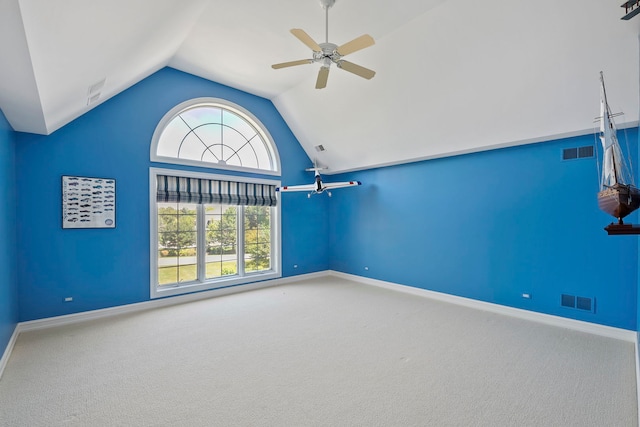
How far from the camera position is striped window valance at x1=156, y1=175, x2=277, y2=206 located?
5.00m

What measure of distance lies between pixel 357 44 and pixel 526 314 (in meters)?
4.42

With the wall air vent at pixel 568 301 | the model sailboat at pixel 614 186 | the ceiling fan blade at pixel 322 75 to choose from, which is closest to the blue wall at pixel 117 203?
the ceiling fan blade at pixel 322 75

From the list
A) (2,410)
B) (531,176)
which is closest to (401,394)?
Result: (2,410)

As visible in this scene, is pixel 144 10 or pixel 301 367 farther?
pixel 301 367

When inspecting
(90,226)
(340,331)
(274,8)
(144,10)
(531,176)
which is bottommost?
(340,331)

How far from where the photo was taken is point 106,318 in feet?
14.2

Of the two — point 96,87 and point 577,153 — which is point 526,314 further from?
point 96,87

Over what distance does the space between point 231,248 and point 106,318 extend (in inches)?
90.4

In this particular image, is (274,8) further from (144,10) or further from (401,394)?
(401,394)

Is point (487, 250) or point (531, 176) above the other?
point (531, 176)

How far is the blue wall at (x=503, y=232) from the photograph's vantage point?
376cm

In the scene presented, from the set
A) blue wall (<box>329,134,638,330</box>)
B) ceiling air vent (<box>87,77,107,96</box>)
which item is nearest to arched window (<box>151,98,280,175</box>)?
ceiling air vent (<box>87,77,107,96</box>)

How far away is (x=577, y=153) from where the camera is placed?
3904 mm

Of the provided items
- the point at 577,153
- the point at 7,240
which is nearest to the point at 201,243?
the point at 7,240
